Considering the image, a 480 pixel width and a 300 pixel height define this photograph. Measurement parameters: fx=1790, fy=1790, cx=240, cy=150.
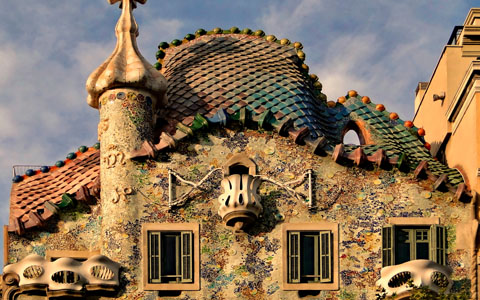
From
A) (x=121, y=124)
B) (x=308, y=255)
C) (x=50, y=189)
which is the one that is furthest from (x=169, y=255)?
(x=50, y=189)

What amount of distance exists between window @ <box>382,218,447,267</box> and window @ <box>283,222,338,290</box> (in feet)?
3.39

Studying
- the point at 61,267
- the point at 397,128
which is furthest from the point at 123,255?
the point at 397,128

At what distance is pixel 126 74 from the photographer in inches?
1443

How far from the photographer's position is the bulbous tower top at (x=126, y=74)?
36562 mm

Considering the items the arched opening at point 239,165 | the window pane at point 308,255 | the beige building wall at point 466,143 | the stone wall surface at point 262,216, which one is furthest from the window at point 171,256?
the beige building wall at point 466,143

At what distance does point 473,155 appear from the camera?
3634 centimetres

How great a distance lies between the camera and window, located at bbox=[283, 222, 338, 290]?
35.3 m

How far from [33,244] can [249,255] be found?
4473mm

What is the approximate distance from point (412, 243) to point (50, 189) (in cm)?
792

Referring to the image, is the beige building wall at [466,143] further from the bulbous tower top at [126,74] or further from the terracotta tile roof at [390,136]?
the bulbous tower top at [126,74]

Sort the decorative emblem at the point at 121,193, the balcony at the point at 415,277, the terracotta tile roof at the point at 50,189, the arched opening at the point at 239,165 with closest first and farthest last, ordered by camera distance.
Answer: the balcony at the point at 415,277, the decorative emblem at the point at 121,193, the arched opening at the point at 239,165, the terracotta tile roof at the point at 50,189

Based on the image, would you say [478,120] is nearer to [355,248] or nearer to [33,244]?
[355,248]

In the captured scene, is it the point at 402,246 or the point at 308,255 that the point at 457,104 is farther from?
the point at 308,255

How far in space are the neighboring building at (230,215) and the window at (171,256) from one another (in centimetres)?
2
